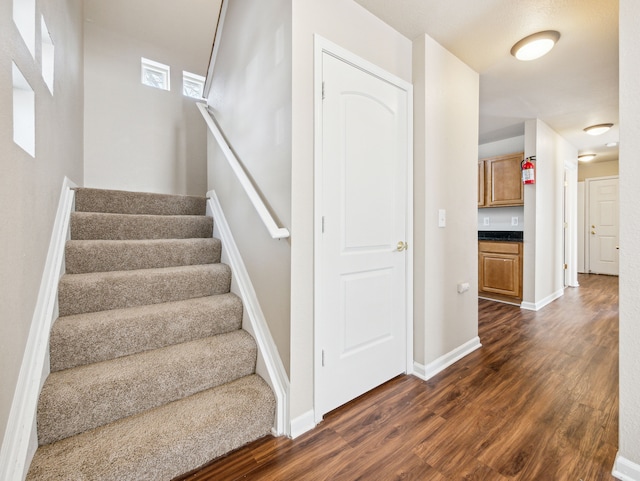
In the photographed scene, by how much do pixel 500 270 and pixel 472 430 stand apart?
313cm

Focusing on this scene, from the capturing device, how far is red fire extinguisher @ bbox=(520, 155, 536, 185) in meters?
3.72

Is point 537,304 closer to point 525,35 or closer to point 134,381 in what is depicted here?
point 525,35

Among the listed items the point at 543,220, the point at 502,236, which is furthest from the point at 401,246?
the point at 543,220

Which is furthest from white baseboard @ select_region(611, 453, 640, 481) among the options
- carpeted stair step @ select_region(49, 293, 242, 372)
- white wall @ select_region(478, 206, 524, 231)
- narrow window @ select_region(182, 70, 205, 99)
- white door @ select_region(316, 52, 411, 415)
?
narrow window @ select_region(182, 70, 205, 99)

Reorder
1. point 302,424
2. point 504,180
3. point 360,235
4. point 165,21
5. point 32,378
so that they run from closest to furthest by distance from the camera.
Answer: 1. point 32,378
2. point 302,424
3. point 360,235
4. point 165,21
5. point 504,180

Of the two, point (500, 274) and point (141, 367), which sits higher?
point (500, 274)

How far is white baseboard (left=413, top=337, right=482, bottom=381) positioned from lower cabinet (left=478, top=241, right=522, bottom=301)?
71.2 inches

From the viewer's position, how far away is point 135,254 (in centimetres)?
199

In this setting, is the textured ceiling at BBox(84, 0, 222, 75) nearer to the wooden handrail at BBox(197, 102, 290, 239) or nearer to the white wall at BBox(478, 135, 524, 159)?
the wooden handrail at BBox(197, 102, 290, 239)

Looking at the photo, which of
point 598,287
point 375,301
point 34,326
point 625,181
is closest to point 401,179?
point 375,301

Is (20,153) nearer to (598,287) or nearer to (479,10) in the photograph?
(479,10)

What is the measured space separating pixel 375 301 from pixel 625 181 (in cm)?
135

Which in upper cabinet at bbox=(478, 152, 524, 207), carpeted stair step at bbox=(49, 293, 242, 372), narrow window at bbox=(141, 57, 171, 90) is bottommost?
carpeted stair step at bbox=(49, 293, 242, 372)

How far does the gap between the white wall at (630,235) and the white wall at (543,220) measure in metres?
2.88
